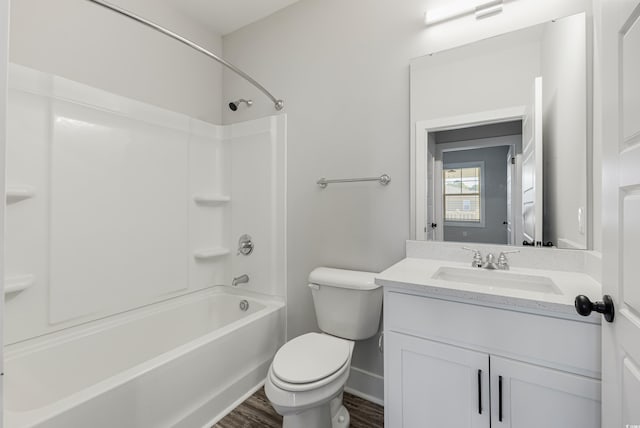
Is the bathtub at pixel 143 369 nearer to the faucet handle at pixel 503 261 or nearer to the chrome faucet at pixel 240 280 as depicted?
the chrome faucet at pixel 240 280

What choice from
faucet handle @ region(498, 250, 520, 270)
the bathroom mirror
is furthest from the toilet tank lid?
faucet handle @ region(498, 250, 520, 270)

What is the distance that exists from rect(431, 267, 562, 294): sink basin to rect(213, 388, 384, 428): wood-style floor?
3.00ft

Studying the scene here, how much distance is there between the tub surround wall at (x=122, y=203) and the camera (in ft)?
4.72

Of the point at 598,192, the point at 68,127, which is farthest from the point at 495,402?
the point at 68,127

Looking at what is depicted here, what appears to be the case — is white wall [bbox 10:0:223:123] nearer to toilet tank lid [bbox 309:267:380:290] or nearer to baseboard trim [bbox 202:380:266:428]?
toilet tank lid [bbox 309:267:380:290]

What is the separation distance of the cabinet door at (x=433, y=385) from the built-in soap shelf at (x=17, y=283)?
1.69 m

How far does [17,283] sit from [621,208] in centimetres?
228

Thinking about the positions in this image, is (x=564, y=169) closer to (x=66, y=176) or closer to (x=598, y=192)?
(x=598, y=192)

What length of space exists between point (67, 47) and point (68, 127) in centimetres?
47

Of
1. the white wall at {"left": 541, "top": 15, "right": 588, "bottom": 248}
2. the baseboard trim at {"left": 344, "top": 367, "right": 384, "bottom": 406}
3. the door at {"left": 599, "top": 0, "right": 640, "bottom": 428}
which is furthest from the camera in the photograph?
the baseboard trim at {"left": 344, "top": 367, "right": 384, "bottom": 406}

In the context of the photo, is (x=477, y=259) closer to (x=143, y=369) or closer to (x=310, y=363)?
(x=310, y=363)

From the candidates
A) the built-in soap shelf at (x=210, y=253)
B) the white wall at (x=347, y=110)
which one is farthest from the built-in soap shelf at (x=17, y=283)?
the white wall at (x=347, y=110)

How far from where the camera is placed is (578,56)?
1284mm

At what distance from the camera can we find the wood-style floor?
1602 millimetres
